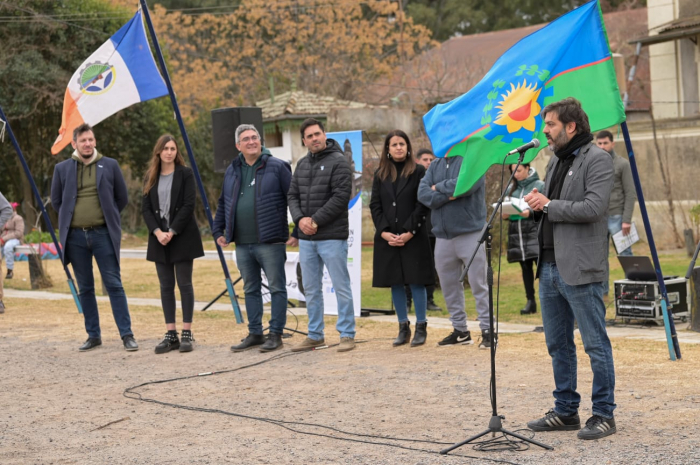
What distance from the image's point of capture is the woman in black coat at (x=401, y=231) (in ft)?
29.7

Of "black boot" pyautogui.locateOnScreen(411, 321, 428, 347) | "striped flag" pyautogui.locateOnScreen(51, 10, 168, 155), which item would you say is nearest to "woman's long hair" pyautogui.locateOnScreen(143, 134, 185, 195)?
"striped flag" pyautogui.locateOnScreen(51, 10, 168, 155)

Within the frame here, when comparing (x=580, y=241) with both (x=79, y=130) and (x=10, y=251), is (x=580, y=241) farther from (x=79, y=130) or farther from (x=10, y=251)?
(x=10, y=251)

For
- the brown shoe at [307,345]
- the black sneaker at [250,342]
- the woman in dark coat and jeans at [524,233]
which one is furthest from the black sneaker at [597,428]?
the woman in dark coat and jeans at [524,233]

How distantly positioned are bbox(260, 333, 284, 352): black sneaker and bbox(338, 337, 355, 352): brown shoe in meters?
0.67

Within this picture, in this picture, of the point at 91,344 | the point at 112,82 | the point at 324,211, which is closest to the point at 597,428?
the point at 324,211

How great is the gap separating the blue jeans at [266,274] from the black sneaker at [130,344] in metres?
1.25

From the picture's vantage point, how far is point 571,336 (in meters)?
5.88

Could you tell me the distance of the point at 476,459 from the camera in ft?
17.0

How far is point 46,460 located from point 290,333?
5136 mm

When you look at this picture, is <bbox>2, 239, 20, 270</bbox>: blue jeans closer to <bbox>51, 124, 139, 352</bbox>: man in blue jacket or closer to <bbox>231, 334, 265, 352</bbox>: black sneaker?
<bbox>51, 124, 139, 352</bbox>: man in blue jacket

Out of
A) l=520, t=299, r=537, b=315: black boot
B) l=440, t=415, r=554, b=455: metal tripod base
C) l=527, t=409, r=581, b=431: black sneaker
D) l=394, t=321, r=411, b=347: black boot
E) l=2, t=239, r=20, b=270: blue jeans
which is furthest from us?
l=2, t=239, r=20, b=270: blue jeans

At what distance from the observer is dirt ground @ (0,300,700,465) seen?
5484 mm

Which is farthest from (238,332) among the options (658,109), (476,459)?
(658,109)

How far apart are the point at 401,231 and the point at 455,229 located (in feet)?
2.05
